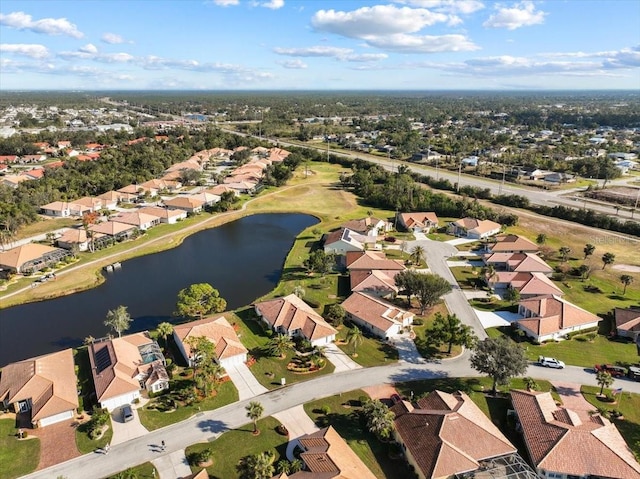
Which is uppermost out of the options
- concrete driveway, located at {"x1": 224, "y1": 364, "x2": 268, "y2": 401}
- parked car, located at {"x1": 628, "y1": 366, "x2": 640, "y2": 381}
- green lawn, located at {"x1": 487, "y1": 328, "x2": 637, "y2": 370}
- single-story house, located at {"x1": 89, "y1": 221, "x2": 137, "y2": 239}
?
single-story house, located at {"x1": 89, "y1": 221, "x2": 137, "y2": 239}

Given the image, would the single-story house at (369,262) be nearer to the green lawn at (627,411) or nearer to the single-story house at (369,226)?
the single-story house at (369,226)

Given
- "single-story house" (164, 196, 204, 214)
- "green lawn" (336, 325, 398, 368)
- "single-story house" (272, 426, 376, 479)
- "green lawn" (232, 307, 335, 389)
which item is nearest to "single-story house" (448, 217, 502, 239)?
"green lawn" (336, 325, 398, 368)

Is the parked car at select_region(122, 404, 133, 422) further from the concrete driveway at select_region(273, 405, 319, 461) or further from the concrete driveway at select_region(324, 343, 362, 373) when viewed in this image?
the concrete driveway at select_region(324, 343, 362, 373)

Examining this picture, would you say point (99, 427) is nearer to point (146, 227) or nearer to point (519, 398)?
point (519, 398)

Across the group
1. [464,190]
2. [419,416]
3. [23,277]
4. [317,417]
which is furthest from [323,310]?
[464,190]

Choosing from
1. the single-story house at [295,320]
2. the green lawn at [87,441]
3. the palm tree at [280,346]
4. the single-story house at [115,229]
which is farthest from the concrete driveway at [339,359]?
the single-story house at [115,229]
